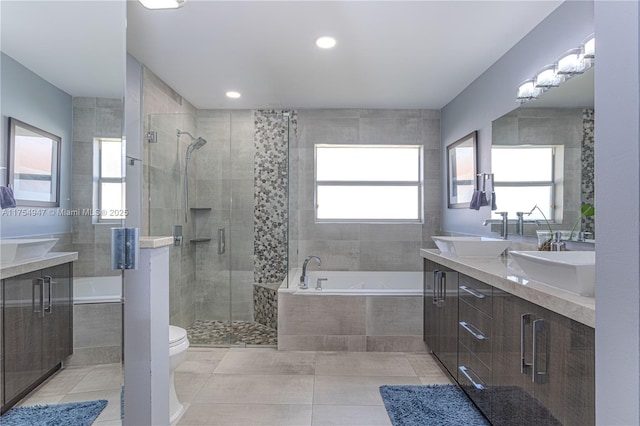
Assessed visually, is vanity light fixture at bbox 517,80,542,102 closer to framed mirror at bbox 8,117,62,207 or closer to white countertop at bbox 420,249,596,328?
white countertop at bbox 420,249,596,328

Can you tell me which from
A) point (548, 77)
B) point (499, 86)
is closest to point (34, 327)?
point (548, 77)

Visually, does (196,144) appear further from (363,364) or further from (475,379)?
(475,379)

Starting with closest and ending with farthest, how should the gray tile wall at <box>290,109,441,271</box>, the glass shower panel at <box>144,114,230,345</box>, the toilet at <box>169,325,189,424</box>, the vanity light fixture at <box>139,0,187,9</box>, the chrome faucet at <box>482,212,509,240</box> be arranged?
the vanity light fixture at <box>139,0,187,9</box>, the toilet at <box>169,325,189,424</box>, the chrome faucet at <box>482,212,509,240</box>, the glass shower panel at <box>144,114,230,345</box>, the gray tile wall at <box>290,109,441,271</box>

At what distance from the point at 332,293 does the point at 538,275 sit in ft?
6.11

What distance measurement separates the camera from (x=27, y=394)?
0.77 meters

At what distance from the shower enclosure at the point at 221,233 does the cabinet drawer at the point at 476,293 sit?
1.78m

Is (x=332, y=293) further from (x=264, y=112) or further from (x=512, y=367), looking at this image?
(x=264, y=112)

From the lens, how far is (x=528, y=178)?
2.49 meters

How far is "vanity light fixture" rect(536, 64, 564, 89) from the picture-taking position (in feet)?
7.23

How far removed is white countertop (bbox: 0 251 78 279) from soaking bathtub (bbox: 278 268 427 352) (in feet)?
7.93

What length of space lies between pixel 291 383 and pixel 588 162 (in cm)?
227

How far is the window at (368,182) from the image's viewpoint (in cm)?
452

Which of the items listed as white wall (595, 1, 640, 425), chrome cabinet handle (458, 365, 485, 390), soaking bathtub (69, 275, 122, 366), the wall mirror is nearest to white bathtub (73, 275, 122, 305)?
soaking bathtub (69, 275, 122, 366)
